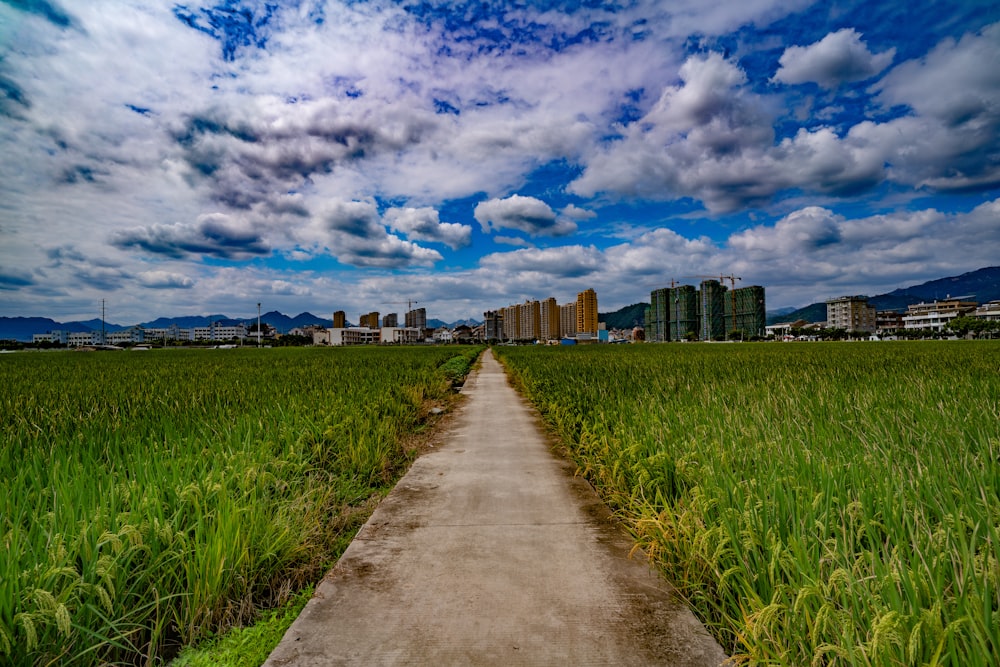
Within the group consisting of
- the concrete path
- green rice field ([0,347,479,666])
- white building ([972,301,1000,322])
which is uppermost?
white building ([972,301,1000,322])

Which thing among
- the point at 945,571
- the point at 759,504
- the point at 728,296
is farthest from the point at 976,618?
the point at 728,296

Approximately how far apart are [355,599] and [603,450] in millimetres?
2846

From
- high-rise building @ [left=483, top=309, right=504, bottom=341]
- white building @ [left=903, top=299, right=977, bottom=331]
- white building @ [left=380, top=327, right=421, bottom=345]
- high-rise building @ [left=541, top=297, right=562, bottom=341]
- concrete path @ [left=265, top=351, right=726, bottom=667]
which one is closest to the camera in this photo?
concrete path @ [left=265, top=351, right=726, bottom=667]

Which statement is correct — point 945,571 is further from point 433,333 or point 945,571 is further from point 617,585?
point 433,333

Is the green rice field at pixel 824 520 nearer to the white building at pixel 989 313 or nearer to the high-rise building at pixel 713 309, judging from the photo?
the high-rise building at pixel 713 309

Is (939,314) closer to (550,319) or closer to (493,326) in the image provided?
(550,319)

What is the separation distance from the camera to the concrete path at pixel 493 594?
2.21m

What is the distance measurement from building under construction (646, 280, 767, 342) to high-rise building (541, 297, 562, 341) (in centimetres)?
4381

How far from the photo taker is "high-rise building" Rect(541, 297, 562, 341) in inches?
7215

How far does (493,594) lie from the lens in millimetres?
2705

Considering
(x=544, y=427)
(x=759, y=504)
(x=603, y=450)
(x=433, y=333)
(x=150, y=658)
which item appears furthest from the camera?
(x=433, y=333)

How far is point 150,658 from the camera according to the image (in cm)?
212

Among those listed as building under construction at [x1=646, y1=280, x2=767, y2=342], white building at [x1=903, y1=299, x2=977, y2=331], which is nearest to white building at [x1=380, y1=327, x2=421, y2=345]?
building under construction at [x1=646, y1=280, x2=767, y2=342]

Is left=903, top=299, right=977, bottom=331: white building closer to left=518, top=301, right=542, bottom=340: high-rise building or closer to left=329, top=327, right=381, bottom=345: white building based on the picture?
left=518, top=301, right=542, bottom=340: high-rise building
